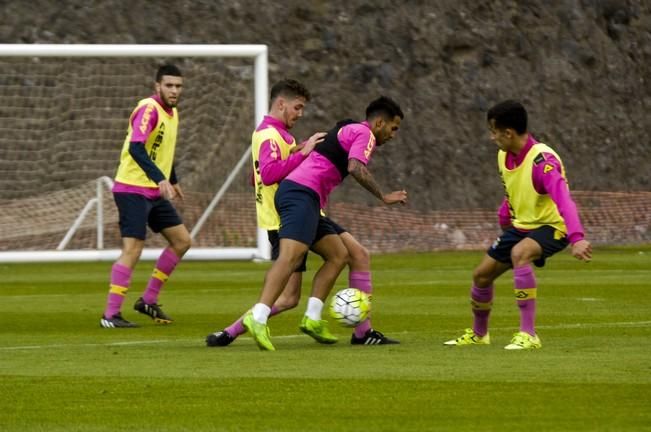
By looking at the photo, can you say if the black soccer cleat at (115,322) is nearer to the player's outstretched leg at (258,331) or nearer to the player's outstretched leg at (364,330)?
the player's outstretched leg at (364,330)

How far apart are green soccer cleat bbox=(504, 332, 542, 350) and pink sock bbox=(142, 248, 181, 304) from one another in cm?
450

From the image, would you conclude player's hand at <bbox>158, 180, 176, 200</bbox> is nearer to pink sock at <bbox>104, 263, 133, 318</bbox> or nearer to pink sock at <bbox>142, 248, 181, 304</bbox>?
pink sock at <bbox>104, 263, 133, 318</bbox>

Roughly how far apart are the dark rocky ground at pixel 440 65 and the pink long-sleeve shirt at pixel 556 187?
76.1ft

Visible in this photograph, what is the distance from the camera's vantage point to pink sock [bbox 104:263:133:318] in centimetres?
1383

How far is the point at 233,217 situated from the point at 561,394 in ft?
63.0

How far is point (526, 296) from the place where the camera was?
10.8 m

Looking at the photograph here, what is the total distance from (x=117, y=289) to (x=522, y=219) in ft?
13.9

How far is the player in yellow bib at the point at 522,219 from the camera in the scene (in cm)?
1075

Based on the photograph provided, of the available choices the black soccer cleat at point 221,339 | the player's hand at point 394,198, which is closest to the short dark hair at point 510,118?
the player's hand at point 394,198

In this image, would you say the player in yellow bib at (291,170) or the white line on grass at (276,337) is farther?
the white line on grass at (276,337)

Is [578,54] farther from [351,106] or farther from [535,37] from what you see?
[351,106]

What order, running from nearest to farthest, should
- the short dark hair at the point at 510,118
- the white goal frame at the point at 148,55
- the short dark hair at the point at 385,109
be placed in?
the short dark hair at the point at 510,118 < the short dark hair at the point at 385,109 < the white goal frame at the point at 148,55

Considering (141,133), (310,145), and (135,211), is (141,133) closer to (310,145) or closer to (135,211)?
(135,211)

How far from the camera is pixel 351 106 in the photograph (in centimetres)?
3506
